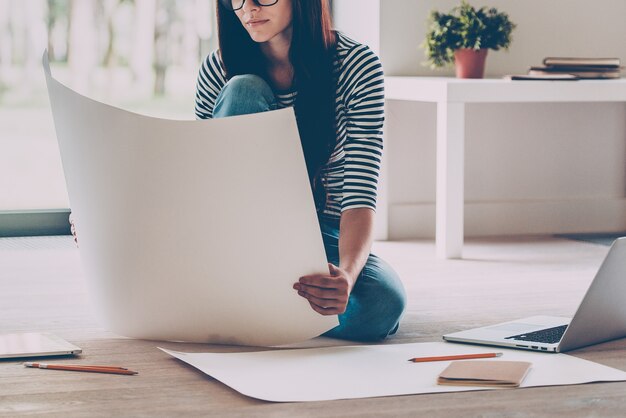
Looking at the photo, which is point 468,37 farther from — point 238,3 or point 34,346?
point 34,346

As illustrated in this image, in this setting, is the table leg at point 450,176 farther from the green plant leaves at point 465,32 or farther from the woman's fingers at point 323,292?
the woman's fingers at point 323,292

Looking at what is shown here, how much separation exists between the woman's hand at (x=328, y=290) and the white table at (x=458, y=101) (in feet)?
4.35

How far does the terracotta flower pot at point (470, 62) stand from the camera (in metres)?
3.12

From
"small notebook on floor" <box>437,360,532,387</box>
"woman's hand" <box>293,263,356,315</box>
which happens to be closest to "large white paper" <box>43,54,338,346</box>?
"woman's hand" <box>293,263,356,315</box>

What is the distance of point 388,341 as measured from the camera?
1.88m

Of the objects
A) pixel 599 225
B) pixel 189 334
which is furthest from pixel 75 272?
pixel 599 225

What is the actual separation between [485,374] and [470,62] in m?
1.72

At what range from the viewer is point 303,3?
1.87m

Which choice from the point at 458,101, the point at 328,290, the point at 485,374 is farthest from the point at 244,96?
the point at 458,101

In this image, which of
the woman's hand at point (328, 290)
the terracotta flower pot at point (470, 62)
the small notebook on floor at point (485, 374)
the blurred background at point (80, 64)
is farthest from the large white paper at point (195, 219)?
the blurred background at point (80, 64)

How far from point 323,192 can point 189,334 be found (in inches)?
14.1

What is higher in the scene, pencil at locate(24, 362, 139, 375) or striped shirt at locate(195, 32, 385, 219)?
striped shirt at locate(195, 32, 385, 219)

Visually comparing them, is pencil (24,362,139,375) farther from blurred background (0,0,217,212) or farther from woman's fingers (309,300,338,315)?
blurred background (0,0,217,212)

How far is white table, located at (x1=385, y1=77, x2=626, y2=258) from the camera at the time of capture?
2.92 metres
